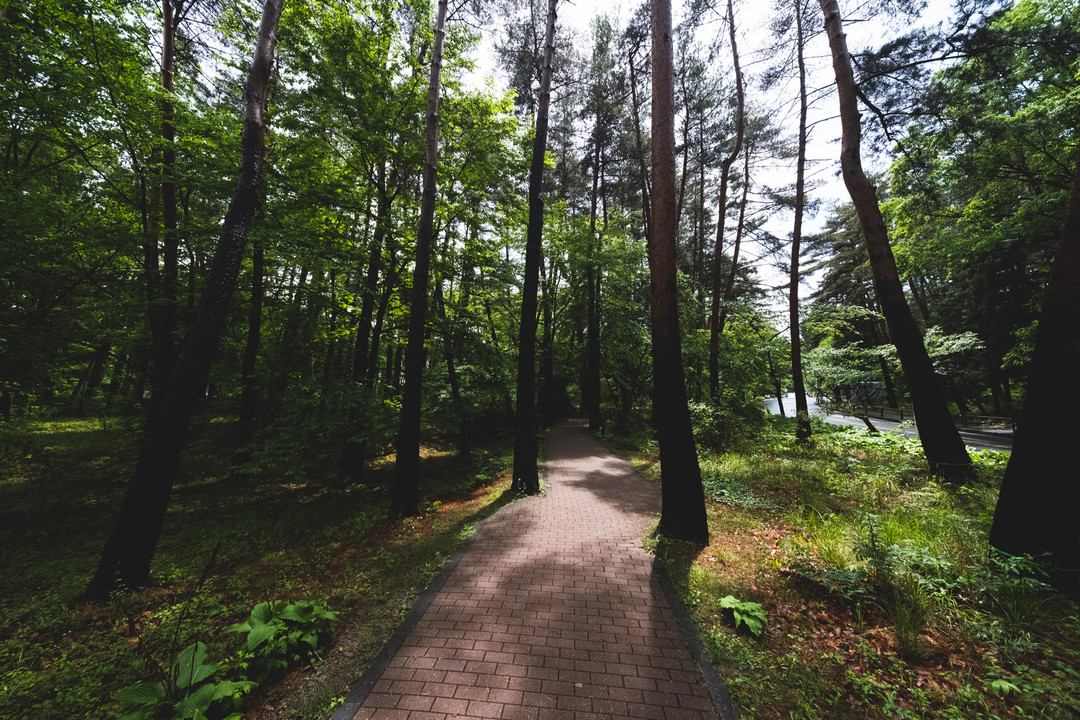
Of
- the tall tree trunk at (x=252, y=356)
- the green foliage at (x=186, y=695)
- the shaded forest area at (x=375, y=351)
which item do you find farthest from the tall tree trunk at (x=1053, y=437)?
the tall tree trunk at (x=252, y=356)

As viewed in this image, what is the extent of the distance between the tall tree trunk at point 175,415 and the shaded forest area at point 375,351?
32mm

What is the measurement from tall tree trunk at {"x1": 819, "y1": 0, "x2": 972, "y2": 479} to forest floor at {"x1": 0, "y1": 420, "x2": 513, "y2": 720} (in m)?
8.36

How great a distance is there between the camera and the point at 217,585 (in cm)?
452

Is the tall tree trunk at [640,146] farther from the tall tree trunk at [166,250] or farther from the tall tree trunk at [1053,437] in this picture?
the tall tree trunk at [166,250]

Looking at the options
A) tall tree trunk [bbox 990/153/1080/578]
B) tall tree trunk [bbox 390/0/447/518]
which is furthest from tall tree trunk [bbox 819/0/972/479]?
tall tree trunk [bbox 390/0/447/518]

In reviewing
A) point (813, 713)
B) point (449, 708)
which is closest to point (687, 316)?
point (813, 713)

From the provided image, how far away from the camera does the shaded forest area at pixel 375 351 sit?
127 inches

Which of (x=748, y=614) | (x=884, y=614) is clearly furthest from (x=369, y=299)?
(x=884, y=614)

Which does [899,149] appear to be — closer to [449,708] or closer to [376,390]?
[449,708]

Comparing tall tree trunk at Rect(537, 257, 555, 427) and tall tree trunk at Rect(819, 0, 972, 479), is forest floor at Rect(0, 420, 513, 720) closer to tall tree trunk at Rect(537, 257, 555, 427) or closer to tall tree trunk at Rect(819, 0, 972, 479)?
tall tree trunk at Rect(819, 0, 972, 479)

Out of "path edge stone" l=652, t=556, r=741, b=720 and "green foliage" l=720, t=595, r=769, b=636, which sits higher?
"green foliage" l=720, t=595, r=769, b=636

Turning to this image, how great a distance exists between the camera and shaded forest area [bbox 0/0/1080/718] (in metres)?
3.22

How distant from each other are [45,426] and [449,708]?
20829 millimetres

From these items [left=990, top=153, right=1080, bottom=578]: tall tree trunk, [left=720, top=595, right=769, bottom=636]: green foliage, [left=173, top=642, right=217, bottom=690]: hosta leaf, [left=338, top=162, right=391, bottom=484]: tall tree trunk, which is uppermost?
[left=338, top=162, right=391, bottom=484]: tall tree trunk
